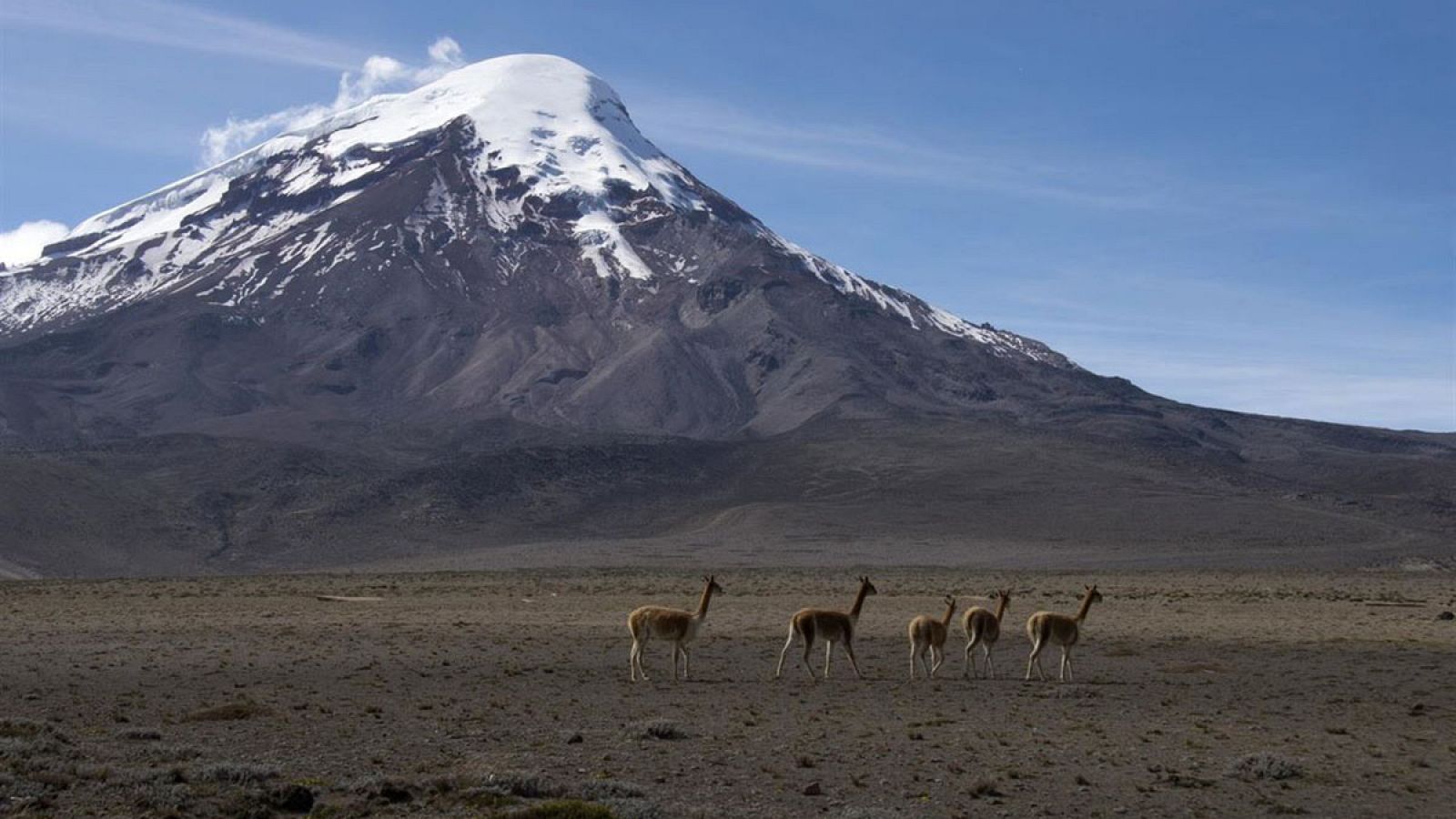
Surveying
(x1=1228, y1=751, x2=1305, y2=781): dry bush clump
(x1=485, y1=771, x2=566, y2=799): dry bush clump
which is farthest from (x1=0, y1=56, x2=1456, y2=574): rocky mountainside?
(x1=485, y1=771, x2=566, y2=799): dry bush clump

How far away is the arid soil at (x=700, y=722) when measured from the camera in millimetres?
14898

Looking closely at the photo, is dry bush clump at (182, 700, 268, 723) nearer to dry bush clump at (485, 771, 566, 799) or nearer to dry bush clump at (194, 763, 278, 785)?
dry bush clump at (194, 763, 278, 785)

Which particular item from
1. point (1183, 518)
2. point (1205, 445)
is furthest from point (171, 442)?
point (1205, 445)

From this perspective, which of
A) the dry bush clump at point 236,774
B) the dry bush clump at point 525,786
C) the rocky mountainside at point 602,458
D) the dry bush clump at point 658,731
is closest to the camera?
the dry bush clump at point 525,786

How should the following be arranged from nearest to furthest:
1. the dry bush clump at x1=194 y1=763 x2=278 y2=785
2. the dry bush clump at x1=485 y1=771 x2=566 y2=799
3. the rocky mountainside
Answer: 1. the dry bush clump at x1=485 y1=771 x2=566 y2=799
2. the dry bush clump at x1=194 y1=763 x2=278 y2=785
3. the rocky mountainside

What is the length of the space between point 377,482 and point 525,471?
11001 mm

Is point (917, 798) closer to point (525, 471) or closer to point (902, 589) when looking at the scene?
point (902, 589)

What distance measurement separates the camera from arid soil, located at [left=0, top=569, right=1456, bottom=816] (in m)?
14.9

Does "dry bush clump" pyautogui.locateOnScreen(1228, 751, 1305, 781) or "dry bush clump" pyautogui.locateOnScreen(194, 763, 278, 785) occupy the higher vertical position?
"dry bush clump" pyautogui.locateOnScreen(1228, 751, 1305, 781)

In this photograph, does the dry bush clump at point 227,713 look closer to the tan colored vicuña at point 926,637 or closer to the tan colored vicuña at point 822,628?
the tan colored vicuña at point 822,628

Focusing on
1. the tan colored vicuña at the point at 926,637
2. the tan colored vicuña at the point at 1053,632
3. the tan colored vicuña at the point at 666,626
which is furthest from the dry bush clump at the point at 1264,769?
the tan colored vicuña at the point at 666,626

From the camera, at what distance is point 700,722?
19547 millimetres

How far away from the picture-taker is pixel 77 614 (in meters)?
37.6

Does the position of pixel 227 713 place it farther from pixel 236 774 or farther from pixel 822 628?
pixel 822 628
